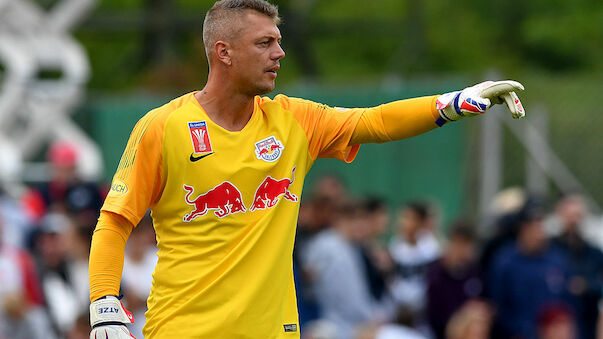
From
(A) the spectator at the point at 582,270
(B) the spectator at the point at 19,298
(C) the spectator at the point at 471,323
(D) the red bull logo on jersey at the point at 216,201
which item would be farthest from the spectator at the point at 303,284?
(D) the red bull logo on jersey at the point at 216,201

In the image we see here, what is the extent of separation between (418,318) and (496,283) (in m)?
0.89

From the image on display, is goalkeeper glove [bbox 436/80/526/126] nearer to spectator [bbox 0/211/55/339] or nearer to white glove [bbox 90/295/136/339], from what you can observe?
white glove [bbox 90/295/136/339]

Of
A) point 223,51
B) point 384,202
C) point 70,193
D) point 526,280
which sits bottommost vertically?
point 526,280

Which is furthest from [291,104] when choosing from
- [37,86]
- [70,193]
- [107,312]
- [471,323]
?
[37,86]

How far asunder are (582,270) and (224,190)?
6826mm

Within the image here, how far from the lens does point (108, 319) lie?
17.0ft

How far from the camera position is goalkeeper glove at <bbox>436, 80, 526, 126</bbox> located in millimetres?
5305

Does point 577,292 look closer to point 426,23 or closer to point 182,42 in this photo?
point 426,23

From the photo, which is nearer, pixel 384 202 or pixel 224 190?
pixel 224 190

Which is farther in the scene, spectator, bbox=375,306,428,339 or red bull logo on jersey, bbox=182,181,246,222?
spectator, bbox=375,306,428,339

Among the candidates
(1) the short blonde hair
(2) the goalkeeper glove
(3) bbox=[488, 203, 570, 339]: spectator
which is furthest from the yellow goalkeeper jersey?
(3) bbox=[488, 203, 570, 339]: spectator

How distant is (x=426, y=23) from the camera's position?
86.5ft

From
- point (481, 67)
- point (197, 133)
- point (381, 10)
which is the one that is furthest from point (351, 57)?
point (197, 133)

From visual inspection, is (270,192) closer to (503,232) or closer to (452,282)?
(452,282)
